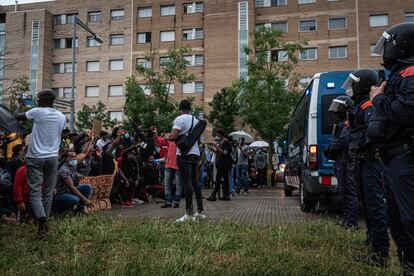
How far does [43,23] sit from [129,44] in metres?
11.6

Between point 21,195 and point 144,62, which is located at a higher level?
point 144,62

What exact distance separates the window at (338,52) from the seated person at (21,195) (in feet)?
128

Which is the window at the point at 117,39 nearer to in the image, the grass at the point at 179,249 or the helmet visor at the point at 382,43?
the grass at the point at 179,249

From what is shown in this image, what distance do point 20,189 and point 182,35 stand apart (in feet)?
137

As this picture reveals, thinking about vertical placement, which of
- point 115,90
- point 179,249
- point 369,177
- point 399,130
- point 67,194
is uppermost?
point 115,90

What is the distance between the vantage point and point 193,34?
46.6 metres

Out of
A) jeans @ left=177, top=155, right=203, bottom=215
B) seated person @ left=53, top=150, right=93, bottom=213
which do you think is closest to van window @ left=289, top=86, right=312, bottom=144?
jeans @ left=177, top=155, right=203, bottom=215

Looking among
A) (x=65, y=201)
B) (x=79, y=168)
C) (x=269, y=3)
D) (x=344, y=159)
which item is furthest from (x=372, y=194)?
(x=269, y=3)

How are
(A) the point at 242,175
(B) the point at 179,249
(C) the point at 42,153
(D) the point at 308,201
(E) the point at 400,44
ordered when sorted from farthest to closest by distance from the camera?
(A) the point at 242,175 < (D) the point at 308,201 < (C) the point at 42,153 < (B) the point at 179,249 < (E) the point at 400,44

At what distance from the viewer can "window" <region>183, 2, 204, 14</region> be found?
153 feet

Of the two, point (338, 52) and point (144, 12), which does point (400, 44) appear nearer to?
point (338, 52)

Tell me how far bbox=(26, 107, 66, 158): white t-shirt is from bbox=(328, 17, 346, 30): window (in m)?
40.5

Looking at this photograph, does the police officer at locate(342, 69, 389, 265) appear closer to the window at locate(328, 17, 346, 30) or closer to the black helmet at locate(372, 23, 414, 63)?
the black helmet at locate(372, 23, 414, 63)

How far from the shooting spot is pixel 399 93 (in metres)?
3.01
